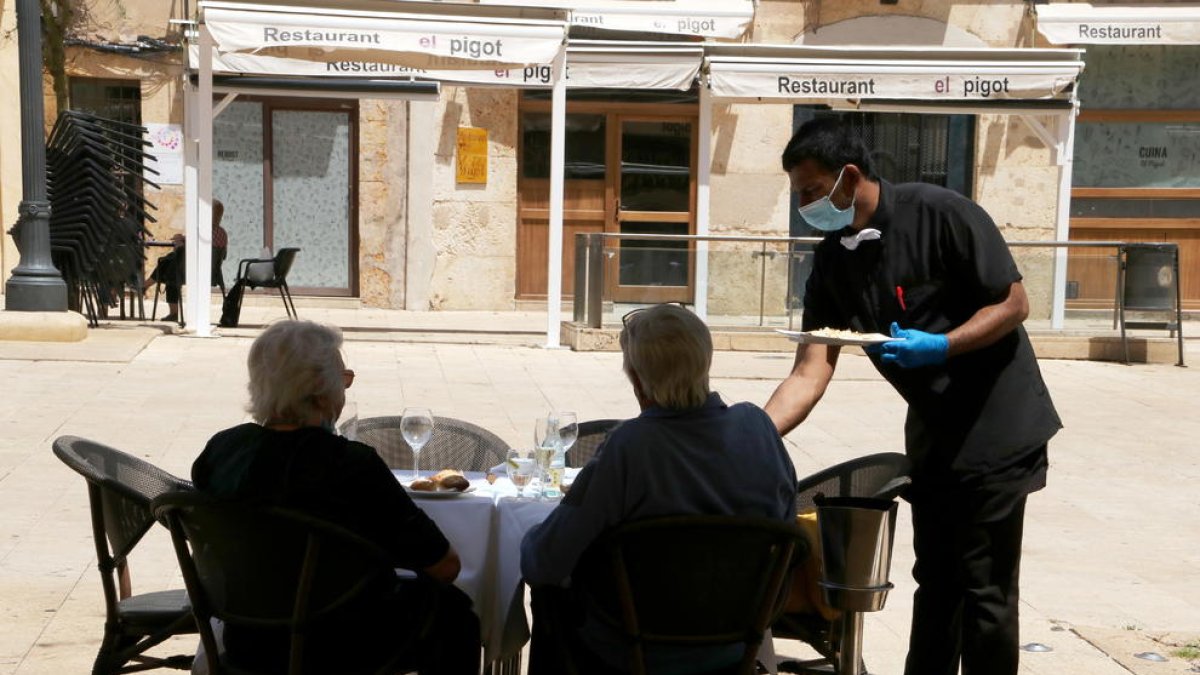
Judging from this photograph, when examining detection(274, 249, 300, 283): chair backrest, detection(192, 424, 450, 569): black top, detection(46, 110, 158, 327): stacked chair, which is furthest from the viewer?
detection(274, 249, 300, 283): chair backrest

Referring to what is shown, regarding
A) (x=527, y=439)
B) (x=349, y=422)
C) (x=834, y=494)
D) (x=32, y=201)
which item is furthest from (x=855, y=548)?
(x=32, y=201)

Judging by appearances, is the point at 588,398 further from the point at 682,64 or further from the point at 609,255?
the point at 682,64

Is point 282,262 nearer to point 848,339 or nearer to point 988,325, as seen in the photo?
point 848,339

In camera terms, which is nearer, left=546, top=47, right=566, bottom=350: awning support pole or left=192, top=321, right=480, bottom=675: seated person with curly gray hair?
left=192, top=321, right=480, bottom=675: seated person with curly gray hair

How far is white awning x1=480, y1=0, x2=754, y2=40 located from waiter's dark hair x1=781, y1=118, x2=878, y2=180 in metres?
15.1

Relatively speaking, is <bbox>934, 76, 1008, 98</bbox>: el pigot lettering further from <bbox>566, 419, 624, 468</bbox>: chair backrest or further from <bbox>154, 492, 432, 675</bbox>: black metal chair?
<bbox>154, 492, 432, 675</bbox>: black metal chair

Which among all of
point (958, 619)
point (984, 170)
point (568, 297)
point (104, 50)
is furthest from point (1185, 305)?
point (958, 619)

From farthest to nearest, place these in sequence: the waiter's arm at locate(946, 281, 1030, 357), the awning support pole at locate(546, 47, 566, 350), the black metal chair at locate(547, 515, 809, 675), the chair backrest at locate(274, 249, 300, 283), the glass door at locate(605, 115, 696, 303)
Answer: the glass door at locate(605, 115, 696, 303) < the chair backrest at locate(274, 249, 300, 283) < the awning support pole at locate(546, 47, 566, 350) < the waiter's arm at locate(946, 281, 1030, 357) < the black metal chair at locate(547, 515, 809, 675)

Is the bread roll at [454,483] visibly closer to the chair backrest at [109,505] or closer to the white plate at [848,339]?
the chair backrest at [109,505]

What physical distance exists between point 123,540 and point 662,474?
1.44 m

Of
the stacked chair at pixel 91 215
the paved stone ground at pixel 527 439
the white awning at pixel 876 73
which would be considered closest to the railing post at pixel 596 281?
the paved stone ground at pixel 527 439

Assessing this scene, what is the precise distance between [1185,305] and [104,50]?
1370 centimetres

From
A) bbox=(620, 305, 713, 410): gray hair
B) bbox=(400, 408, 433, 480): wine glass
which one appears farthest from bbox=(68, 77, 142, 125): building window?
bbox=(620, 305, 713, 410): gray hair

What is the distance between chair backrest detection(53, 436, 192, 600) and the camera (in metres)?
4.04
